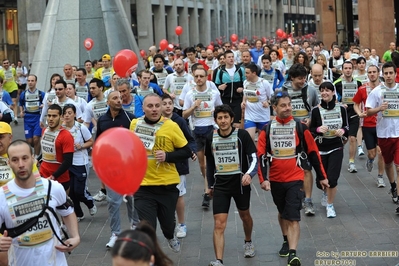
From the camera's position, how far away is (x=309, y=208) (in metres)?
11.2

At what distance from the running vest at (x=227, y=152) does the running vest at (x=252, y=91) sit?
5.08 metres

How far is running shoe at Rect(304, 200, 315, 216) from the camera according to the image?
1112 centimetres

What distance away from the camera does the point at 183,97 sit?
44.2 feet

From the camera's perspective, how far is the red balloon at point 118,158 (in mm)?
5062

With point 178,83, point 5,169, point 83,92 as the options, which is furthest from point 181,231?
point 83,92

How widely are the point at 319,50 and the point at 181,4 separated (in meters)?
34.9

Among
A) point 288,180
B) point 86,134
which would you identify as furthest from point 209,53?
point 288,180

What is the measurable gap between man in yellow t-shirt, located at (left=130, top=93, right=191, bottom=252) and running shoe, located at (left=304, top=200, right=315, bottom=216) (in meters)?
3.06

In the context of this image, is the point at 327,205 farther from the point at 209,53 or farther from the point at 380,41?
the point at 380,41

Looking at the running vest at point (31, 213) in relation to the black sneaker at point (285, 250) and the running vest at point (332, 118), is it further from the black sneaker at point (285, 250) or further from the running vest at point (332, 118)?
the running vest at point (332, 118)

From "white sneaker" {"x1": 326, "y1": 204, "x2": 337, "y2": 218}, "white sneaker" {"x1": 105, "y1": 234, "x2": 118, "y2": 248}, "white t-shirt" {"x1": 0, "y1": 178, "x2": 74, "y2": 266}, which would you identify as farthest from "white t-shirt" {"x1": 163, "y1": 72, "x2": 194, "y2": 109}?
"white t-shirt" {"x1": 0, "y1": 178, "x2": 74, "y2": 266}

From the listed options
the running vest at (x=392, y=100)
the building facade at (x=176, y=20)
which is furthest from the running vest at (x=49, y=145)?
the building facade at (x=176, y=20)

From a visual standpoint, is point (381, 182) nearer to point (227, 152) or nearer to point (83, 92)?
point (227, 152)

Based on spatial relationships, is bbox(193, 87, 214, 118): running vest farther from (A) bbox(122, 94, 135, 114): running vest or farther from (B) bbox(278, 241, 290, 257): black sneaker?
(B) bbox(278, 241, 290, 257): black sneaker
